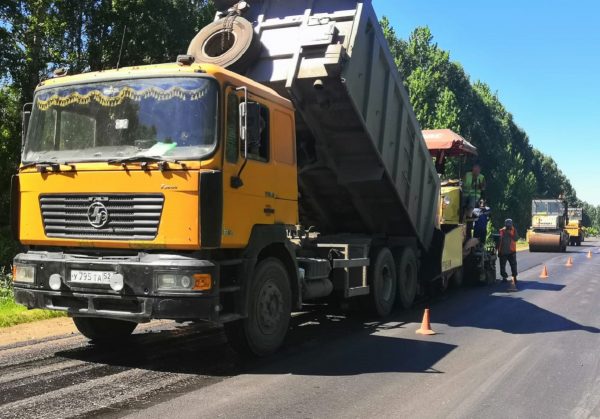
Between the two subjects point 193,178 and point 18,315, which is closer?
point 193,178

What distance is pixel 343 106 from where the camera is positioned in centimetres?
719

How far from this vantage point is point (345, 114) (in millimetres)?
7328

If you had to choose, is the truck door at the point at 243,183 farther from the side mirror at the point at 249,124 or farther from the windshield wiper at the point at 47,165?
the windshield wiper at the point at 47,165

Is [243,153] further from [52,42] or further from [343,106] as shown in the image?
[52,42]

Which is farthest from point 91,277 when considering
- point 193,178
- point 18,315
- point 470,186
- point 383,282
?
point 470,186

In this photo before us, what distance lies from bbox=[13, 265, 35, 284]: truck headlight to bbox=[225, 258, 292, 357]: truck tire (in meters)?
1.90

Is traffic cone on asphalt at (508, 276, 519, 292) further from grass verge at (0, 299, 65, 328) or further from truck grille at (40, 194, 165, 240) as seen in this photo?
truck grille at (40, 194, 165, 240)

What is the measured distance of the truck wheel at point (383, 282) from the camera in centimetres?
862

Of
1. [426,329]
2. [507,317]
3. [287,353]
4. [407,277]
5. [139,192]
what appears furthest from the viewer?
[407,277]

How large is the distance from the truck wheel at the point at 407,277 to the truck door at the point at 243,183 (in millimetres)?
4238

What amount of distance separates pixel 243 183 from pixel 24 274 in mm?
2279

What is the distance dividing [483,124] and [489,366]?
51735 millimetres

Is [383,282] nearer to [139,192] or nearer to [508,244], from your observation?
[139,192]

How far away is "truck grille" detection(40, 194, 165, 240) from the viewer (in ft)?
16.4
